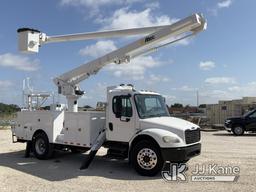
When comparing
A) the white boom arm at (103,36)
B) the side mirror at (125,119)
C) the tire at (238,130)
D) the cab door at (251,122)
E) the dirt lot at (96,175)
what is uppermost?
the white boom arm at (103,36)

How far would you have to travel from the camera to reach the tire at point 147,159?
10398mm

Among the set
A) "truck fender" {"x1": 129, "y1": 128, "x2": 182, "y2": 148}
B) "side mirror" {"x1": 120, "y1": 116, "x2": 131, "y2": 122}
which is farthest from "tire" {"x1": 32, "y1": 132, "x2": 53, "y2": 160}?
"truck fender" {"x1": 129, "y1": 128, "x2": 182, "y2": 148}

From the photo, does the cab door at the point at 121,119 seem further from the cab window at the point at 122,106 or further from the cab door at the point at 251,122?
the cab door at the point at 251,122

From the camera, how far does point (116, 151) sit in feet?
38.1

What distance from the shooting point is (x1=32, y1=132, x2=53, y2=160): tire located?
1352 cm

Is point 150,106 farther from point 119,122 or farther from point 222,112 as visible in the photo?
point 222,112

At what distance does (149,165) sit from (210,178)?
5.49 ft

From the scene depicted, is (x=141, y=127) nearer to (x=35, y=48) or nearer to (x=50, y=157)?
(x=50, y=157)

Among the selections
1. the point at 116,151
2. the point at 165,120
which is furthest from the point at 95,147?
the point at 165,120

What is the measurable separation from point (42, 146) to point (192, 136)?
585 cm

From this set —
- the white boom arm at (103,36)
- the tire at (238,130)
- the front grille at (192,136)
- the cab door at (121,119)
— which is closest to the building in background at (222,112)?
the tire at (238,130)

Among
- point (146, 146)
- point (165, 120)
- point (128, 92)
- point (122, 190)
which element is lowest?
point (122, 190)

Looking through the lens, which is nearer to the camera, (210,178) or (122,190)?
(122,190)

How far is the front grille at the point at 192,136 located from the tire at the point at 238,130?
1478 centimetres
